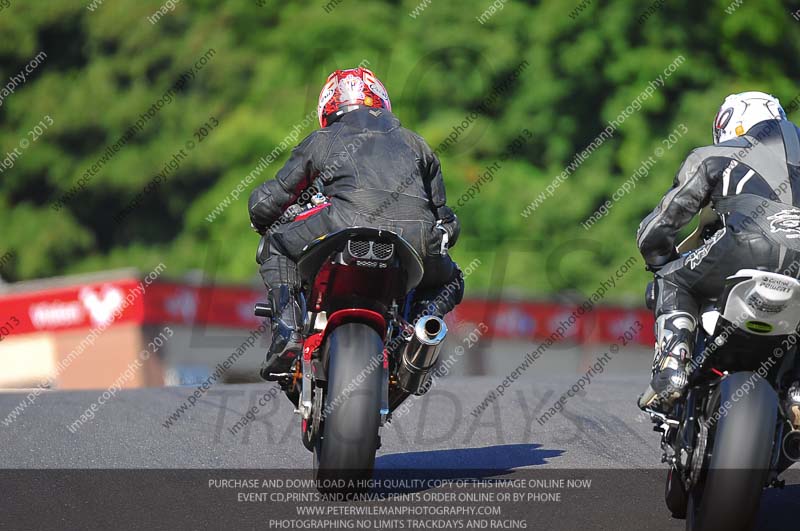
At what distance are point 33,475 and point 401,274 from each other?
6.96ft

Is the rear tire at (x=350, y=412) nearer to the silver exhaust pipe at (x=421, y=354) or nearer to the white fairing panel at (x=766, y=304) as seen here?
the silver exhaust pipe at (x=421, y=354)

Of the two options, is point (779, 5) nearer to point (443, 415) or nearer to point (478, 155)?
point (478, 155)

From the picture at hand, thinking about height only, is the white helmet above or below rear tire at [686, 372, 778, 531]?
above

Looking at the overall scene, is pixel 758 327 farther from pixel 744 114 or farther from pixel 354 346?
pixel 354 346

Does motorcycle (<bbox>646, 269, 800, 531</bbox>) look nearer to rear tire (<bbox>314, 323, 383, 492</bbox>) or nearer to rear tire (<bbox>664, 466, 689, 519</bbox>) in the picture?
rear tire (<bbox>664, 466, 689, 519</bbox>)

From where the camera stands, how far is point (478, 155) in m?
26.3

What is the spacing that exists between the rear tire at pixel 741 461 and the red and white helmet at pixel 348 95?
8.69 ft

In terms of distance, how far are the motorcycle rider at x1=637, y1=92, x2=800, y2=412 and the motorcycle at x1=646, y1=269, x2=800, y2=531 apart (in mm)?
117

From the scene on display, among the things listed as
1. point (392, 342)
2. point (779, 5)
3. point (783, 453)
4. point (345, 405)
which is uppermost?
point (779, 5)

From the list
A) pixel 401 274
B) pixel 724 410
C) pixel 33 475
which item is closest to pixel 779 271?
pixel 724 410

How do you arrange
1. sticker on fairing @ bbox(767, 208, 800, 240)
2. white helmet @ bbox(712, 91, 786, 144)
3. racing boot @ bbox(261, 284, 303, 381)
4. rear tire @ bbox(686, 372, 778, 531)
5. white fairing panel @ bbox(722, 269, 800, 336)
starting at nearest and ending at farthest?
rear tire @ bbox(686, 372, 778, 531)
white fairing panel @ bbox(722, 269, 800, 336)
sticker on fairing @ bbox(767, 208, 800, 240)
white helmet @ bbox(712, 91, 786, 144)
racing boot @ bbox(261, 284, 303, 381)

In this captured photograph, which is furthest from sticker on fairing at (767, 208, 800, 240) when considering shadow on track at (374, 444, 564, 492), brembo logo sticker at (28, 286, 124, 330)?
brembo logo sticker at (28, 286, 124, 330)

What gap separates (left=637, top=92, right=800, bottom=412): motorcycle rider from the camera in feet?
17.3

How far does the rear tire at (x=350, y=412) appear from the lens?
5.77 meters
